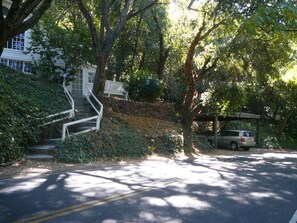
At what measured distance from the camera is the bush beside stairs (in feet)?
45.9

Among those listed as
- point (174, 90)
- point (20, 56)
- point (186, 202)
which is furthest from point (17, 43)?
point (186, 202)

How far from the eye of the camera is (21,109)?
14828 millimetres

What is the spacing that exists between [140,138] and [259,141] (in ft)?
67.3

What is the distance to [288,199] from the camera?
8352 millimetres

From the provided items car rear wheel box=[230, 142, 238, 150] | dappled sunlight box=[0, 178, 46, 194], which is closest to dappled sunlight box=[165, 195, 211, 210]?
dappled sunlight box=[0, 178, 46, 194]

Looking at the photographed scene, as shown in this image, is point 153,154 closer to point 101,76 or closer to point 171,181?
point 101,76

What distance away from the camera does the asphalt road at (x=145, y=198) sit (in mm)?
6293

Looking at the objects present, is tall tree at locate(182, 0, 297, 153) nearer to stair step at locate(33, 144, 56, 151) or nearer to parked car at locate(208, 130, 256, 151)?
parked car at locate(208, 130, 256, 151)

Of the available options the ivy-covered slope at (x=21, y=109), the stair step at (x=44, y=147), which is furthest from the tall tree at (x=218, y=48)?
the stair step at (x=44, y=147)

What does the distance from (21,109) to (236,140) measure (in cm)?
1986

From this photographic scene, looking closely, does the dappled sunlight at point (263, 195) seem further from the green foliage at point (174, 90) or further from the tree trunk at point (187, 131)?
the green foliage at point (174, 90)

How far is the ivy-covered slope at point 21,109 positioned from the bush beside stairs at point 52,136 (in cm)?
44

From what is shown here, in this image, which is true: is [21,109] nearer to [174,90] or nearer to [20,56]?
[20,56]

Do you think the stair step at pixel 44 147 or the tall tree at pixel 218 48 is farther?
the tall tree at pixel 218 48
